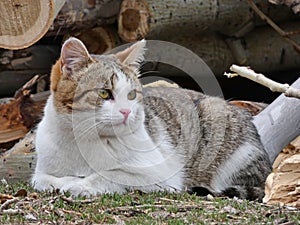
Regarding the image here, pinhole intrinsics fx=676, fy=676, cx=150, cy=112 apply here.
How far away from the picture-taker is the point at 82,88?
15.0 ft

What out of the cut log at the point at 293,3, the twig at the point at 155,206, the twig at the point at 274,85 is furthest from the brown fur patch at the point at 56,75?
the cut log at the point at 293,3

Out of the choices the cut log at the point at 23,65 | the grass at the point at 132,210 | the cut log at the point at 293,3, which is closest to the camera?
the grass at the point at 132,210

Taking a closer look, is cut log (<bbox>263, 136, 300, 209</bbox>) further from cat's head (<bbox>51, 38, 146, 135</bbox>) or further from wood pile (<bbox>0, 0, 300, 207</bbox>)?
wood pile (<bbox>0, 0, 300, 207</bbox>)

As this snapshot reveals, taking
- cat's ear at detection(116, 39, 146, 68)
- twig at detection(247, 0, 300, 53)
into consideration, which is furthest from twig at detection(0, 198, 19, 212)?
twig at detection(247, 0, 300, 53)

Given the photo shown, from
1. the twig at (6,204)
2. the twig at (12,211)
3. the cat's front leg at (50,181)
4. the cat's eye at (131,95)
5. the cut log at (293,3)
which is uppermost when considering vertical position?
the cut log at (293,3)

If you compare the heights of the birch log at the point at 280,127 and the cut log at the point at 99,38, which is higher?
the cut log at the point at 99,38

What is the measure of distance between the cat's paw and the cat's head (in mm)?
389

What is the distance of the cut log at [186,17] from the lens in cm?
674

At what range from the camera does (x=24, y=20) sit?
4.42 metres

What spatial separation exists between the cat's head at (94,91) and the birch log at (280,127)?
1418 mm

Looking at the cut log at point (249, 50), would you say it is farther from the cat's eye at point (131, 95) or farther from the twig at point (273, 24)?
the cat's eye at point (131, 95)

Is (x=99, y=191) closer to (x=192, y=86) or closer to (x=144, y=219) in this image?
(x=144, y=219)

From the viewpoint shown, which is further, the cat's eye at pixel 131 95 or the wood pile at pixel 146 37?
the wood pile at pixel 146 37

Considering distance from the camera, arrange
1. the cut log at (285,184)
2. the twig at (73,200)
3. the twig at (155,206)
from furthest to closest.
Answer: the cut log at (285,184) < the twig at (73,200) < the twig at (155,206)
